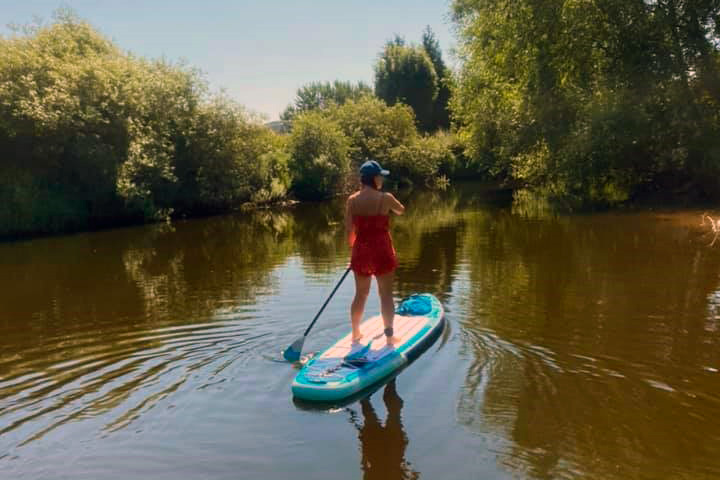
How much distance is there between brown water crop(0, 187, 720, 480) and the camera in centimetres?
465

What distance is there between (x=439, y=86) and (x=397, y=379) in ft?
178

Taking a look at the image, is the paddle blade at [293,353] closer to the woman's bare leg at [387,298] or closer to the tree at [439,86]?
the woman's bare leg at [387,298]

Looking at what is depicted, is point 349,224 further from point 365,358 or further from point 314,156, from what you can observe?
point 314,156

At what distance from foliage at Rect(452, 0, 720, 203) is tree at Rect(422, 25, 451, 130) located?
1263 inches

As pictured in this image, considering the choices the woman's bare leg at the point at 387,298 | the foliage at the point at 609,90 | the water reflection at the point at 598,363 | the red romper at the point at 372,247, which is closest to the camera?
the water reflection at the point at 598,363

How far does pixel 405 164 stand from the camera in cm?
4266

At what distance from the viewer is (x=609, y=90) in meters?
20.3

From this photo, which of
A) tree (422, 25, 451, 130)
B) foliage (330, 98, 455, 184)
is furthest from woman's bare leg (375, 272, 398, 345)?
tree (422, 25, 451, 130)

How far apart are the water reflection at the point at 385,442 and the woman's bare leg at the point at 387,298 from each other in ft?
3.60

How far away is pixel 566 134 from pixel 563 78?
2.14 meters

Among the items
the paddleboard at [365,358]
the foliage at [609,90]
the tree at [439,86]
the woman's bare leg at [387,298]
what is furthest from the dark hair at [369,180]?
the tree at [439,86]

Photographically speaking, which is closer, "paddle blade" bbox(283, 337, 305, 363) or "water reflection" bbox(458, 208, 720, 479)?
"water reflection" bbox(458, 208, 720, 479)

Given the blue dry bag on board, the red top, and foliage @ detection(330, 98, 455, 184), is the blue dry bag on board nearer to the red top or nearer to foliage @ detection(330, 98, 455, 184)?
the red top

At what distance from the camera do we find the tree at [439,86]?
56406mm
